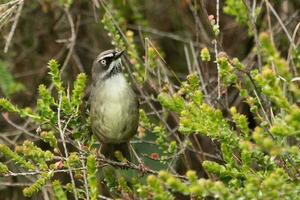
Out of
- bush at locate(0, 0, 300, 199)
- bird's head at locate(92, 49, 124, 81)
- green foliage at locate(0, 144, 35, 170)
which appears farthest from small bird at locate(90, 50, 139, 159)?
green foliage at locate(0, 144, 35, 170)

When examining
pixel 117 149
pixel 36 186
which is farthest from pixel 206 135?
pixel 117 149

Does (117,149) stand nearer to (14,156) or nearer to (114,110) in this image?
(114,110)

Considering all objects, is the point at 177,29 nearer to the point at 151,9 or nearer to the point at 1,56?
the point at 151,9

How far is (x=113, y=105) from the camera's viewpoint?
197 inches

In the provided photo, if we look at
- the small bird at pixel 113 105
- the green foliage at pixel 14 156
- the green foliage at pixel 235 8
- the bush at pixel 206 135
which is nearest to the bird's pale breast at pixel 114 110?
the small bird at pixel 113 105

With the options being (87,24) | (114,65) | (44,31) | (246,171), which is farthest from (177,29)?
(246,171)

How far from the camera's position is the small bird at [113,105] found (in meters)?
4.99

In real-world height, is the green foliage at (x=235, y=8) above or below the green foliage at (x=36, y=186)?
above

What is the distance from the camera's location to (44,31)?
22.6 feet

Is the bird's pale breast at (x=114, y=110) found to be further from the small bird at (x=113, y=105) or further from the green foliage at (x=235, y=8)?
the green foliage at (x=235, y=8)

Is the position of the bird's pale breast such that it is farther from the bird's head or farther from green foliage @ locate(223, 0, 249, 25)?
green foliage @ locate(223, 0, 249, 25)

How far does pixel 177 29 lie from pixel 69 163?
4.11 metres

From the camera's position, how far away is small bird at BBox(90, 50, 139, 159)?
16.4 feet

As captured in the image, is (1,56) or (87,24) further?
(87,24)
